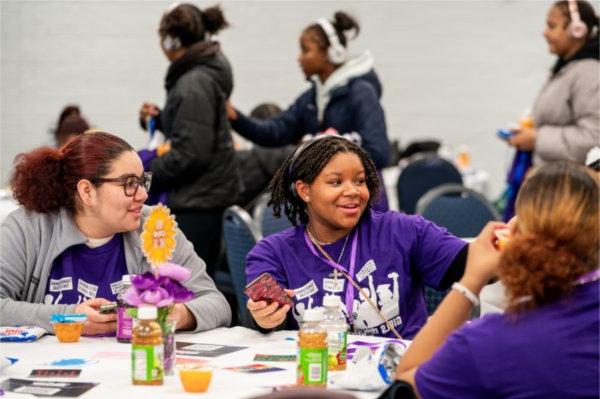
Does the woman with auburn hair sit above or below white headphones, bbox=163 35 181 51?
below

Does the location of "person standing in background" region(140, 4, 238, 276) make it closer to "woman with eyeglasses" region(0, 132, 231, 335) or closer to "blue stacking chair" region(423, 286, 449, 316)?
"blue stacking chair" region(423, 286, 449, 316)

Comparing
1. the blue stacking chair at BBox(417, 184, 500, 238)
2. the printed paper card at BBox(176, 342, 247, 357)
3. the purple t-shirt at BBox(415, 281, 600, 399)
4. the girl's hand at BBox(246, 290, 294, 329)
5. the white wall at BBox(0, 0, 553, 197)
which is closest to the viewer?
the purple t-shirt at BBox(415, 281, 600, 399)

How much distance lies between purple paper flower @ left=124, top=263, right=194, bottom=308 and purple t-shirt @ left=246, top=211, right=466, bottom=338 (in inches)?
26.2

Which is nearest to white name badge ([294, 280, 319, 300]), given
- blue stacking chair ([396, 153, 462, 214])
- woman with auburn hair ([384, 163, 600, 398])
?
woman with auburn hair ([384, 163, 600, 398])

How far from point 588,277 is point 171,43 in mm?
3523

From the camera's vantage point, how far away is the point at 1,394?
2.23 m

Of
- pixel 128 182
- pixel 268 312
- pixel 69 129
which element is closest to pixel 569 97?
pixel 128 182

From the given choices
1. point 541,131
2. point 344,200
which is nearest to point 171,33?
point 541,131

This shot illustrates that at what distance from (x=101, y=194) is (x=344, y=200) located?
73cm

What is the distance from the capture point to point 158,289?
2355 millimetres

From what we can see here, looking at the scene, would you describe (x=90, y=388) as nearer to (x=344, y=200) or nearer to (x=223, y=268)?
(x=344, y=200)

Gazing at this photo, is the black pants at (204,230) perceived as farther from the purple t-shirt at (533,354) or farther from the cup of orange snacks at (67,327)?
the purple t-shirt at (533,354)

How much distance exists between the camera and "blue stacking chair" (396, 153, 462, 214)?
7367mm

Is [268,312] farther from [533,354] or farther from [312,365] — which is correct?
[533,354]
